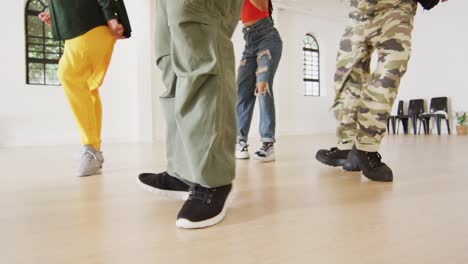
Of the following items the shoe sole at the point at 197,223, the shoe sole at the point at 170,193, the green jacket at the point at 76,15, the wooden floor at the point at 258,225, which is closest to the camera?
the wooden floor at the point at 258,225

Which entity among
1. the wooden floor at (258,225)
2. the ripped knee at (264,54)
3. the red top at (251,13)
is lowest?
the wooden floor at (258,225)

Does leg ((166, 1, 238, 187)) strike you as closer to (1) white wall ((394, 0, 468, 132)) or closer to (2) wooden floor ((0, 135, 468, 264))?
(2) wooden floor ((0, 135, 468, 264))

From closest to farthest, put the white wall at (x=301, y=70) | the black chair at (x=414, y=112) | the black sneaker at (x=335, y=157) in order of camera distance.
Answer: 1. the black sneaker at (x=335, y=157)
2. the black chair at (x=414, y=112)
3. the white wall at (x=301, y=70)

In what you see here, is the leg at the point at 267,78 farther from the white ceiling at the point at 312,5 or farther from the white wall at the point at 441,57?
the white wall at the point at 441,57

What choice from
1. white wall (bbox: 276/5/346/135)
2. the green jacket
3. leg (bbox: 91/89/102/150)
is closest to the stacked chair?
white wall (bbox: 276/5/346/135)

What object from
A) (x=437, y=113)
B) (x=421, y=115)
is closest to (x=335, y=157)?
(x=421, y=115)

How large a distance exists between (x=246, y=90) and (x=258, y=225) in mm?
1601

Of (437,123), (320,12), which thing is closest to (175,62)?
(437,123)

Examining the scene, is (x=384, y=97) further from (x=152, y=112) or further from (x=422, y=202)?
(x=152, y=112)

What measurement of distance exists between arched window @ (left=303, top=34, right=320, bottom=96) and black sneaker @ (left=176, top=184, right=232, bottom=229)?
28.7ft

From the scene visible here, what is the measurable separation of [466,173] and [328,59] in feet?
27.8

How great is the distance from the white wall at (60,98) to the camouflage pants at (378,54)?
204 inches

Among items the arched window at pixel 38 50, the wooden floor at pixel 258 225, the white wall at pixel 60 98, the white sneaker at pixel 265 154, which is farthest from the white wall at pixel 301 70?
the wooden floor at pixel 258 225

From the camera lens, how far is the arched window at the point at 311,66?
934 cm
